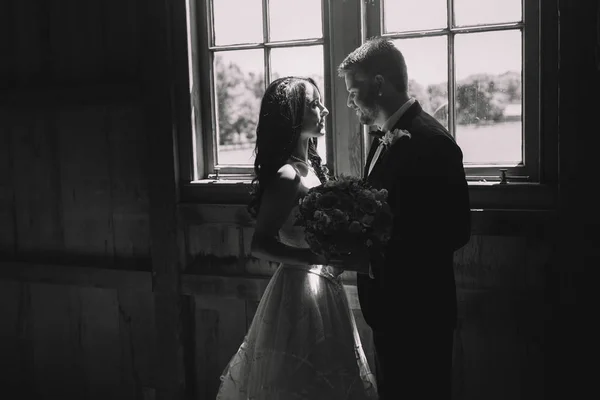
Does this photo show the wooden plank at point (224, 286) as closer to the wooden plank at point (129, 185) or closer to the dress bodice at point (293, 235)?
the wooden plank at point (129, 185)

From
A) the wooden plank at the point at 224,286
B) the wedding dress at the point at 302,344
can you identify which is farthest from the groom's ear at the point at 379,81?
the wooden plank at the point at 224,286

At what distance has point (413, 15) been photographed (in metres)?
3.17

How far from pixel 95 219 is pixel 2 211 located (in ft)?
2.43

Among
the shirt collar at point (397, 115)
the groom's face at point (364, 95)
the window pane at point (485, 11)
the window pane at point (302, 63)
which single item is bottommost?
the shirt collar at point (397, 115)

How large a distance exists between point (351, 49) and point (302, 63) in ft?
1.08

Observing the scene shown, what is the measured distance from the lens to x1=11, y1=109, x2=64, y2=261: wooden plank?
13.2 ft

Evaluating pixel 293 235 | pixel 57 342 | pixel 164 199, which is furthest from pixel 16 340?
pixel 293 235

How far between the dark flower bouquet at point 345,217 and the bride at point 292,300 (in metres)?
0.20

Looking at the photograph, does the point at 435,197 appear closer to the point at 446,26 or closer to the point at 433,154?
the point at 433,154

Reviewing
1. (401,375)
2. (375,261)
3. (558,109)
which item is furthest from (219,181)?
(558,109)

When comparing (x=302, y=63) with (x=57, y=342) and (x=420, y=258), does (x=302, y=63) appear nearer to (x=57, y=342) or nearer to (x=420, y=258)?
(x=420, y=258)

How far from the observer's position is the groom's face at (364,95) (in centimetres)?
275

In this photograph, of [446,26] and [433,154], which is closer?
[433,154]

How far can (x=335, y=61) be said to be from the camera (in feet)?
10.6
